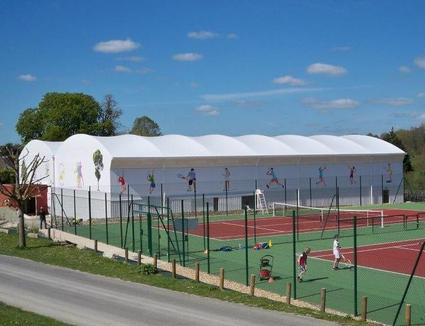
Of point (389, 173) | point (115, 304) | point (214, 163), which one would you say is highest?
point (214, 163)

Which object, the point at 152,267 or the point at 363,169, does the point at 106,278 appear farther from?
the point at 363,169

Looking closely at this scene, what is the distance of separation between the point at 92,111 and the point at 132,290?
73.8m

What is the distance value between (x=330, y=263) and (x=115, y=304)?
1240 cm

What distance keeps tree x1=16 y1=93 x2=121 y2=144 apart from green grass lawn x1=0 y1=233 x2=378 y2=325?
54088 mm

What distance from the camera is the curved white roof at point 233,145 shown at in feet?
171

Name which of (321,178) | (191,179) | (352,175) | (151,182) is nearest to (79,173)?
(151,182)

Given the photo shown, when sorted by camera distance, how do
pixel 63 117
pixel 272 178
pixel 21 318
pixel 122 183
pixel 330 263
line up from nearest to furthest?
pixel 21 318 → pixel 330 263 → pixel 122 183 → pixel 272 178 → pixel 63 117

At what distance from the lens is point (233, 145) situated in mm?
58281

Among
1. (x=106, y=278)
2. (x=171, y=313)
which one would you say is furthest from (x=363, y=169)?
(x=171, y=313)

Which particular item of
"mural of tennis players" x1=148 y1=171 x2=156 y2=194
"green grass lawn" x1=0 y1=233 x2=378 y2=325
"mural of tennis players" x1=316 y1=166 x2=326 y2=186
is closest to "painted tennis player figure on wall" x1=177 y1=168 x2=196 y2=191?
"mural of tennis players" x1=148 y1=171 x2=156 y2=194

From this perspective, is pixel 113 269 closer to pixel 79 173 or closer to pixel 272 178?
pixel 79 173

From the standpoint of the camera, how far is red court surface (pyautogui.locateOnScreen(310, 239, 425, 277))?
26.7m

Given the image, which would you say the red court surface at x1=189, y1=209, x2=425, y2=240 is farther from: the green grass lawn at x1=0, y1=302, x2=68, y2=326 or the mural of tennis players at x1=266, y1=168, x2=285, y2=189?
the green grass lawn at x1=0, y1=302, x2=68, y2=326

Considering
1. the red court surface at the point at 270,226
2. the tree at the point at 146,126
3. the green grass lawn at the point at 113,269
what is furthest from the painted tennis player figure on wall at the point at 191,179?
the tree at the point at 146,126
